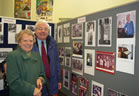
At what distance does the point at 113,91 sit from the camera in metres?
1.28

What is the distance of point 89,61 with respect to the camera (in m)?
1.57

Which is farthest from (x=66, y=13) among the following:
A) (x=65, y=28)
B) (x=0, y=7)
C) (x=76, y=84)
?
(x=0, y=7)

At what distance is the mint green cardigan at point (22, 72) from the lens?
1.13 metres

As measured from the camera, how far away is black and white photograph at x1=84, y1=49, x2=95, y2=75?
1517mm

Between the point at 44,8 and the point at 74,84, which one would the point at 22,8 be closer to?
the point at 44,8

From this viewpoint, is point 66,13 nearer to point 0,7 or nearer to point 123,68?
point 123,68

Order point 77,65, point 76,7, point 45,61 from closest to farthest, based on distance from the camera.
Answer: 1. point 45,61
2. point 77,65
3. point 76,7

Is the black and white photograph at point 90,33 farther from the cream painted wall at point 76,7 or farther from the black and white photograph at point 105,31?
the cream painted wall at point 76,7

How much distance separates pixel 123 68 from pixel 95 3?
1.72 metres

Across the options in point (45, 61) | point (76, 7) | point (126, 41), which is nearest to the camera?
point (126, 41)

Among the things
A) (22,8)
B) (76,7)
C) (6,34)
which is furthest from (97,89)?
(76,7)

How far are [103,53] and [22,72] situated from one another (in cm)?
77

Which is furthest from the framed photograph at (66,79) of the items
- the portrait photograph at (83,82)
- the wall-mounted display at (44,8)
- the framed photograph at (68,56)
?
the wall-mounted display at (44,8)

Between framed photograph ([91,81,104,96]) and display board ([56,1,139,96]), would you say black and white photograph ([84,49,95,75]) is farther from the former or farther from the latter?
framed photograph ([91,81,104,96])
